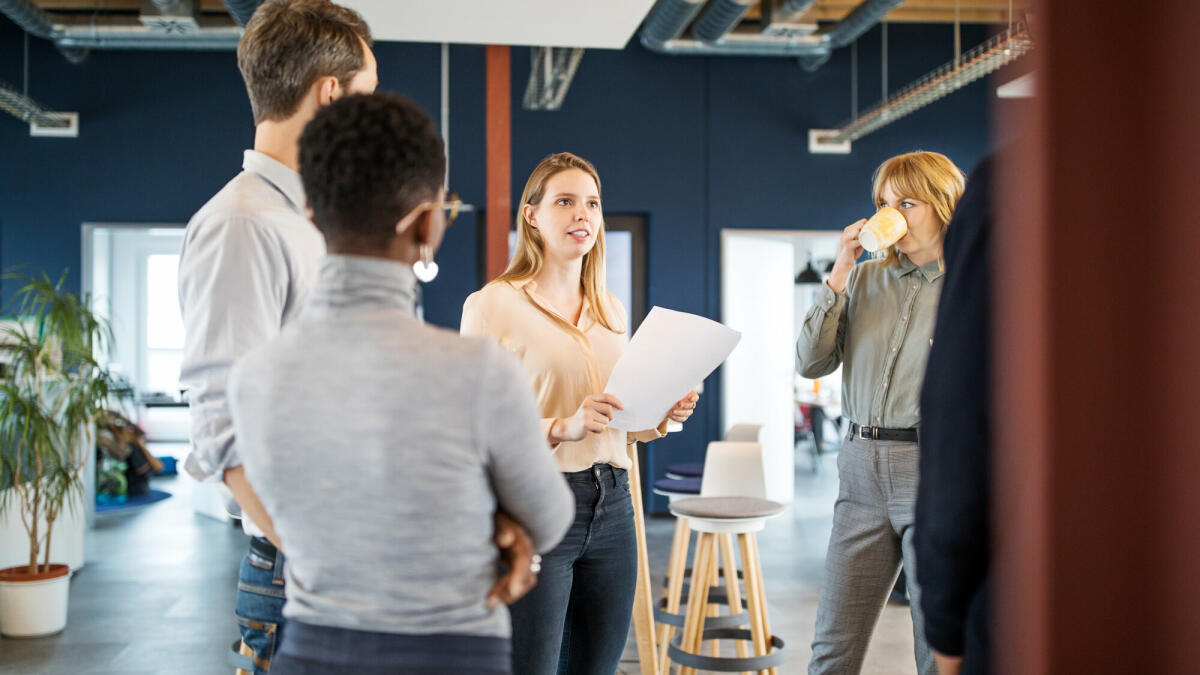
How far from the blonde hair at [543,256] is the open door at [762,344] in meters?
5.81

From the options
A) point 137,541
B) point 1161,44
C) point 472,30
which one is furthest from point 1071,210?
point 137,541

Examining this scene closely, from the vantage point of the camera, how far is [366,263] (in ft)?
3.63

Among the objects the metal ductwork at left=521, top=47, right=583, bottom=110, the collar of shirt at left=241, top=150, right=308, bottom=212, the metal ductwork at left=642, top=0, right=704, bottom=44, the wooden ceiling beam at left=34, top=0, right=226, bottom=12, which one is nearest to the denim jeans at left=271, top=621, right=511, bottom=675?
the collar of shirt at left=241, top=150, right=308, bottom=212

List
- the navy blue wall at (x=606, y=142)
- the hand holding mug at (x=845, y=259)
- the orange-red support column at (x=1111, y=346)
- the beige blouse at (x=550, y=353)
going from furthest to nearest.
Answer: the navy blue wall at (x=606, y=142)
the hand holding mug at (x=845, y=259)
the beige blouse at (x=550, y=353)
the orange-red support column at (x=1111, y=346)

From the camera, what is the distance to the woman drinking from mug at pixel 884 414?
239cm

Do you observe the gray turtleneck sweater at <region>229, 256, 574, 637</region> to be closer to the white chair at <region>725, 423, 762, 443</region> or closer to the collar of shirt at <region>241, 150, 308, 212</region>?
the collar of shirt at <region>241, 150, 308, 212</region>

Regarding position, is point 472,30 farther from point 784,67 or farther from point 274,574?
point 784,67

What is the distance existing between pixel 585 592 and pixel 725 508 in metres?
1.32

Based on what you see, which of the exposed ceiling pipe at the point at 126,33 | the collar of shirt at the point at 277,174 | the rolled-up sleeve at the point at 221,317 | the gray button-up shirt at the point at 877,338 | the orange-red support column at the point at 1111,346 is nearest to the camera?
the orange-red support column at the point at 1111,346

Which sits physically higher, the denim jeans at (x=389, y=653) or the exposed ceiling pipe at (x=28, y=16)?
the exposed ceiling pipe at (x=28, y=16)

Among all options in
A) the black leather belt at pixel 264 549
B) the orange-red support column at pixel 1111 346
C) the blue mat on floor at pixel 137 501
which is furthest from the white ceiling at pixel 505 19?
the blue mat on floor at pixel 137 501

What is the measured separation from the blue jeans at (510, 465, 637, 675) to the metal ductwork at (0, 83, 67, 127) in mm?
6046

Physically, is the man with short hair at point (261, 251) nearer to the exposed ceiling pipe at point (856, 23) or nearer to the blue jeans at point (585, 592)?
the blue jeans at point (585, 592)

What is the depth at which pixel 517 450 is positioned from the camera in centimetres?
107
